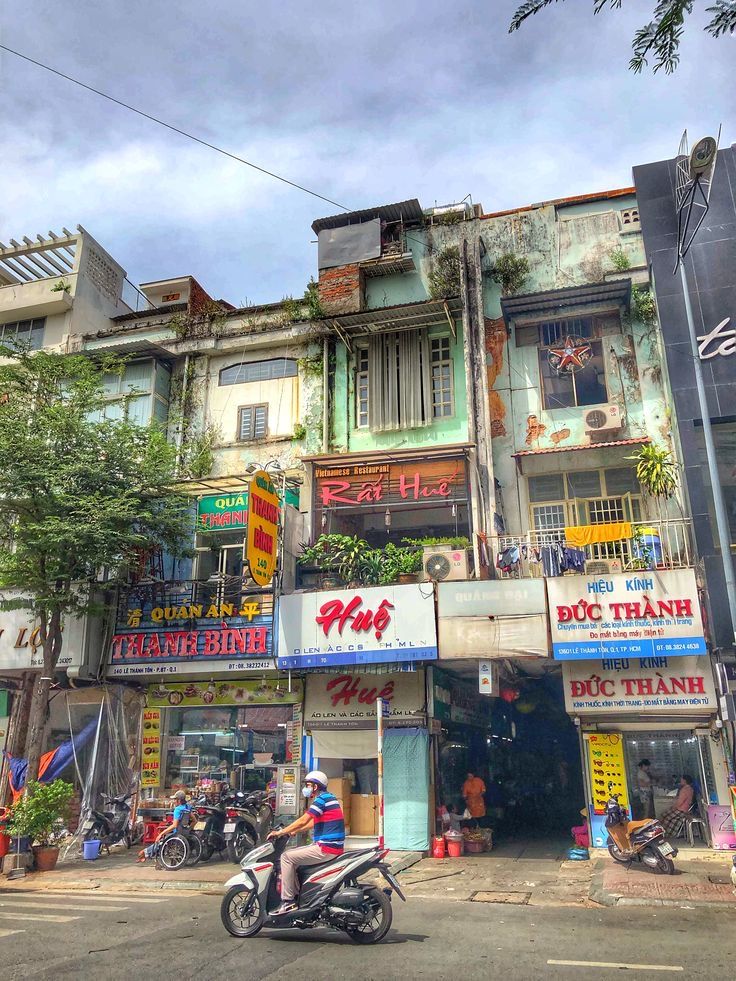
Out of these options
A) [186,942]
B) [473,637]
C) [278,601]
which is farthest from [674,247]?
[186,942]

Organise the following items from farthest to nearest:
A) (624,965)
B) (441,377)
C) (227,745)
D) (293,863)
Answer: (441,377), (227,745), (293,863), (624,965)

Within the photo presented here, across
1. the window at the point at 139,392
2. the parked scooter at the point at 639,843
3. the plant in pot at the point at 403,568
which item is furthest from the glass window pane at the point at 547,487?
the window at the point at 139,392

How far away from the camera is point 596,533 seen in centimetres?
1620

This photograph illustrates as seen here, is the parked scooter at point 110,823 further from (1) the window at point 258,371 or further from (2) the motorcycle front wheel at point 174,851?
(1) the window at point 258,371

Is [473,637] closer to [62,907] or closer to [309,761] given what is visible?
[309,761]

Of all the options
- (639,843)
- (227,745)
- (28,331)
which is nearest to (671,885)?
(639,843)

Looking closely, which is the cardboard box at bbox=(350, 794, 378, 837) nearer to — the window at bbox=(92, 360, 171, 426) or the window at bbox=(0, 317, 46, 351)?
the window at bbox=(92, 360, 171, 426)

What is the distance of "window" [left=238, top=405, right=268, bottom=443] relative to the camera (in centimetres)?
2131

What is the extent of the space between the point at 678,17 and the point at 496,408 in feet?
48.6

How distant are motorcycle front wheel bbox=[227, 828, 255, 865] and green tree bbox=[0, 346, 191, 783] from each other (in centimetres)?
473

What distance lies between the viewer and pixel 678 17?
4.77 meters

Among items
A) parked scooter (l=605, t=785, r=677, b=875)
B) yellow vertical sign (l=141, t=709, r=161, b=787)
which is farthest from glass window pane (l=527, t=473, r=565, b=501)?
yellow vertical sign (l=141, t=709, r=161, b=787)

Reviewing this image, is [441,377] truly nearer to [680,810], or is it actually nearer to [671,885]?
[680,810]

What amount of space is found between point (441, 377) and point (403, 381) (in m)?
1.03
